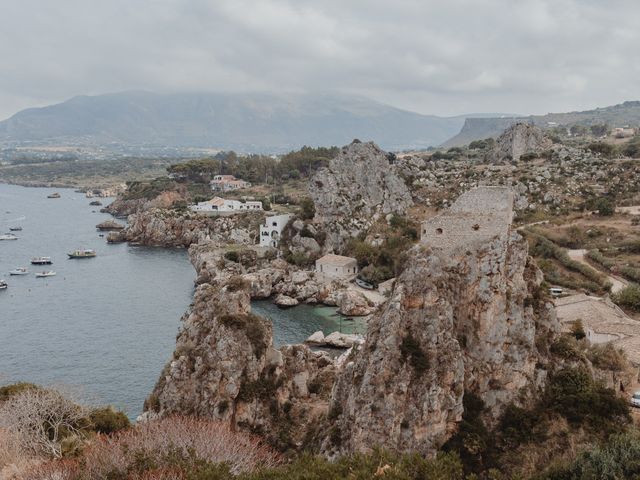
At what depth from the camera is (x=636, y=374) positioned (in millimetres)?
26547

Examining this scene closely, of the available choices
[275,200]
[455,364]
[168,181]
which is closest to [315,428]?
[455,364]

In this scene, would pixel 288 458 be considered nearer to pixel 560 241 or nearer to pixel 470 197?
pixel 470 197

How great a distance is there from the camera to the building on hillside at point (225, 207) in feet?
322

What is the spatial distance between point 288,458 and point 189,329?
29.5 ft

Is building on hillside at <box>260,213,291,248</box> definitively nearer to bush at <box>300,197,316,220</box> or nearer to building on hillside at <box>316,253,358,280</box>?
bush at <box>300,197,316,220</box>

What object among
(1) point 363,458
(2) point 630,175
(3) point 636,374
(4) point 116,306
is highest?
(2) point 630,175

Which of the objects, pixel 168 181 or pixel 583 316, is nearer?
pixel 583 316

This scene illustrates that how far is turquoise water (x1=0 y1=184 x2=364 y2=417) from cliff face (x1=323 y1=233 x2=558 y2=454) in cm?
1765

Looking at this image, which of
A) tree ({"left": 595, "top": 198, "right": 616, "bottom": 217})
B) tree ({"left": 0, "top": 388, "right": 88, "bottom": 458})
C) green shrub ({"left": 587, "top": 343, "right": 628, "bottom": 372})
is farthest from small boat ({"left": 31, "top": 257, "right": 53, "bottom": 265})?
tree ({"left": 595, "top": 198, "right": 616, "bottom": 217})

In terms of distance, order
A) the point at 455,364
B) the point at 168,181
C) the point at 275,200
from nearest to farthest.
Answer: the point at 455,364
the point at 275,200
the point at 168,181

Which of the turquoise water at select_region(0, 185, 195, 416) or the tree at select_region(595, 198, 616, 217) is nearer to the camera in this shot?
the turquoise water at select_region(0, 185, 195, 416)

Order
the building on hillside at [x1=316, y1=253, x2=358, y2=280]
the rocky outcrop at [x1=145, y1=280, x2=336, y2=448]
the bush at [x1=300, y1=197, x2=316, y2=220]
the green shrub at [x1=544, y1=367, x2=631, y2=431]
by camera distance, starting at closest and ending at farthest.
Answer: the green shrub at [x1=544, y1=367, x2=631, y2=431]
the rocky outcrop at [x1=145, y1=280, x2=336, y2=448]
the building on hillside at [x1=316, y1=253, x2=358, y2=280]
the bush at [x1=300, y1=197, x2=316, y2=220]

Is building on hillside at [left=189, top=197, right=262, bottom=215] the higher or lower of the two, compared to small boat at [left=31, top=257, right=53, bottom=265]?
higher

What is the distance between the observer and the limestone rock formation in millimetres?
21359
